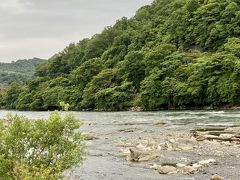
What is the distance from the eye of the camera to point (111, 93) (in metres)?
110

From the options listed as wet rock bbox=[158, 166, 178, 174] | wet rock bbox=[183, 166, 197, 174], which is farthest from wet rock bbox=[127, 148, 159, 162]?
wet rock bbox=[183, 166, 197, 174]

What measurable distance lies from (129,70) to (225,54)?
3721cm

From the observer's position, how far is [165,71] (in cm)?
10031

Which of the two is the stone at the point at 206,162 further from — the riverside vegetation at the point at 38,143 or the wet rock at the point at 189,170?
the riverside vegetation at the point at 38,143

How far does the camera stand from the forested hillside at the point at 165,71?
8744 cm

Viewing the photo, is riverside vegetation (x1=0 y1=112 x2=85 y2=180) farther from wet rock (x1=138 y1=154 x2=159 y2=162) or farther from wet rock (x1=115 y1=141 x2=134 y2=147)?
wet rock (x1=115 y1=141 x2=134 y2=147)

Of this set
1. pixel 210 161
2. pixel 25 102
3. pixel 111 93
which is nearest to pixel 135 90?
pixel 111 93

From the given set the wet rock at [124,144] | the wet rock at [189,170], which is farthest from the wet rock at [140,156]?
the wet rock at [124,144]

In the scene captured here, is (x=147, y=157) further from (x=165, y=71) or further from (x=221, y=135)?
(x=165, y=71)

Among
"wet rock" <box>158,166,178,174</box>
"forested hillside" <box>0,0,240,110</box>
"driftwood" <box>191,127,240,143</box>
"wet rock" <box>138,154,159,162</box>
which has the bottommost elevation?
"wet rock" <box>158,166,178,174</box>

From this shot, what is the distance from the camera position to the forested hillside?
8744 cm

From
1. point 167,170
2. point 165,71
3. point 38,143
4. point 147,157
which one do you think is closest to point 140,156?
point 147,157

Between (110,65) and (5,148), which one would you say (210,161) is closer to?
(5,148)

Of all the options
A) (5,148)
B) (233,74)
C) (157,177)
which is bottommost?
(157,177)
